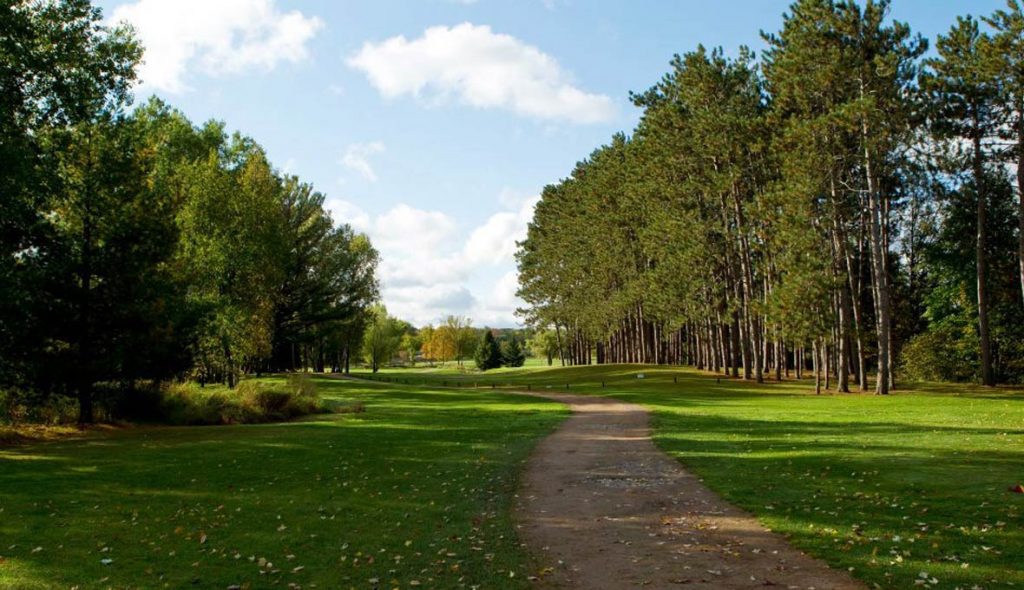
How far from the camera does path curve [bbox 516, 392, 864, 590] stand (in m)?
7.81

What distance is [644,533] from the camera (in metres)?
9.84

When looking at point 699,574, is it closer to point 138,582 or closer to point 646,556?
point 646,556

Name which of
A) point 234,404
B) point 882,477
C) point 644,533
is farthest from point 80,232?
point 882,477

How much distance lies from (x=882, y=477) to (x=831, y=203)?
2792 centimetres

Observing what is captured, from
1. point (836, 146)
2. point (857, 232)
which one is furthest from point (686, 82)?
point (857, 232)

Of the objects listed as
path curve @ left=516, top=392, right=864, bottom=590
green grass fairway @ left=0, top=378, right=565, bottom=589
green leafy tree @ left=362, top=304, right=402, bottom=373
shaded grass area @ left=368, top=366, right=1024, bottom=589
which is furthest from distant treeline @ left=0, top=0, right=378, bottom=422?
green leafy tree @ left=362, top=304, right=402, bottom=373

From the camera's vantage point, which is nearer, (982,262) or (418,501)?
(418,501)

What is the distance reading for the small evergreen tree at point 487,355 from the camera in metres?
105

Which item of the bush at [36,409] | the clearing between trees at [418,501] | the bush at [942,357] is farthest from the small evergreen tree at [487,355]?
the bush at [36,409]

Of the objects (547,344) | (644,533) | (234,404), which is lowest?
(644,533)

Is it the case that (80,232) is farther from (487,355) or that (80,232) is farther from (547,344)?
(547,344)

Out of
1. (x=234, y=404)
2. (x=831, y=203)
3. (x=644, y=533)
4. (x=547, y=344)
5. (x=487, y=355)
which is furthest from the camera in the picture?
(x=547, y=344)

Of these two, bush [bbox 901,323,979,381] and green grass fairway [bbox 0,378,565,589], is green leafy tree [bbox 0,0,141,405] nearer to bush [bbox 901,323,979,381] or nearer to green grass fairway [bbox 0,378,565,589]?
green grass fairway [bbox 0,378,565,589]

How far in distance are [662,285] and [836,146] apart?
20755 mm
